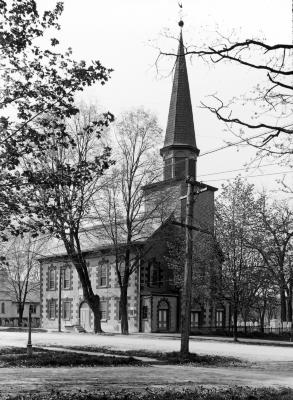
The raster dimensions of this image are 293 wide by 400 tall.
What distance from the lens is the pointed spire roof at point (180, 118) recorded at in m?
58.2

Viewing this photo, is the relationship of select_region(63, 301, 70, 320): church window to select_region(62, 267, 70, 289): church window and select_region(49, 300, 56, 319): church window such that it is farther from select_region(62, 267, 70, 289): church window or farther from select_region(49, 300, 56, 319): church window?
select_region(49, 300, 56, 319): church window

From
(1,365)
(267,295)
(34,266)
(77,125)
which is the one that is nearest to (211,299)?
(267,295)

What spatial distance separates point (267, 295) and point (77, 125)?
18932 mm

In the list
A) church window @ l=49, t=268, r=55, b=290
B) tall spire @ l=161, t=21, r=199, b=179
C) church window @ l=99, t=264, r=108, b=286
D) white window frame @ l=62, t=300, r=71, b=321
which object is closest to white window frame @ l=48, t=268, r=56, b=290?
church window @ l=49, t=268, r=55, b=290

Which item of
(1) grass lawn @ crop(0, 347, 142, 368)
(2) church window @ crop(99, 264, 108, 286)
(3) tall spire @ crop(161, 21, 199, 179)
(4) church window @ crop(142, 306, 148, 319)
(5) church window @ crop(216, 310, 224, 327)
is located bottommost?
(5) church window @ crop(216, 310, 224, 327)

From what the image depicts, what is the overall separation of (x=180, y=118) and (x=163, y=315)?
19.3 metres

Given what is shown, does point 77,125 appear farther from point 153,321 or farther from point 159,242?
point 153,321

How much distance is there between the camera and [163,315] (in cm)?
5350

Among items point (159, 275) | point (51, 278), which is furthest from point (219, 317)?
point (51, 278)

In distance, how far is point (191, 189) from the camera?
24.2 meters

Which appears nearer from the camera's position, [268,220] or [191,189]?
[191,189]

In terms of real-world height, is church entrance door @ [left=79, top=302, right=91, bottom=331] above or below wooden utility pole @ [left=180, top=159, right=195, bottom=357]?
below

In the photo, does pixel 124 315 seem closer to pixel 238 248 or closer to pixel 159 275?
pixel 159 275

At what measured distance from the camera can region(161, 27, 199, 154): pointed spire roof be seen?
191 ft
